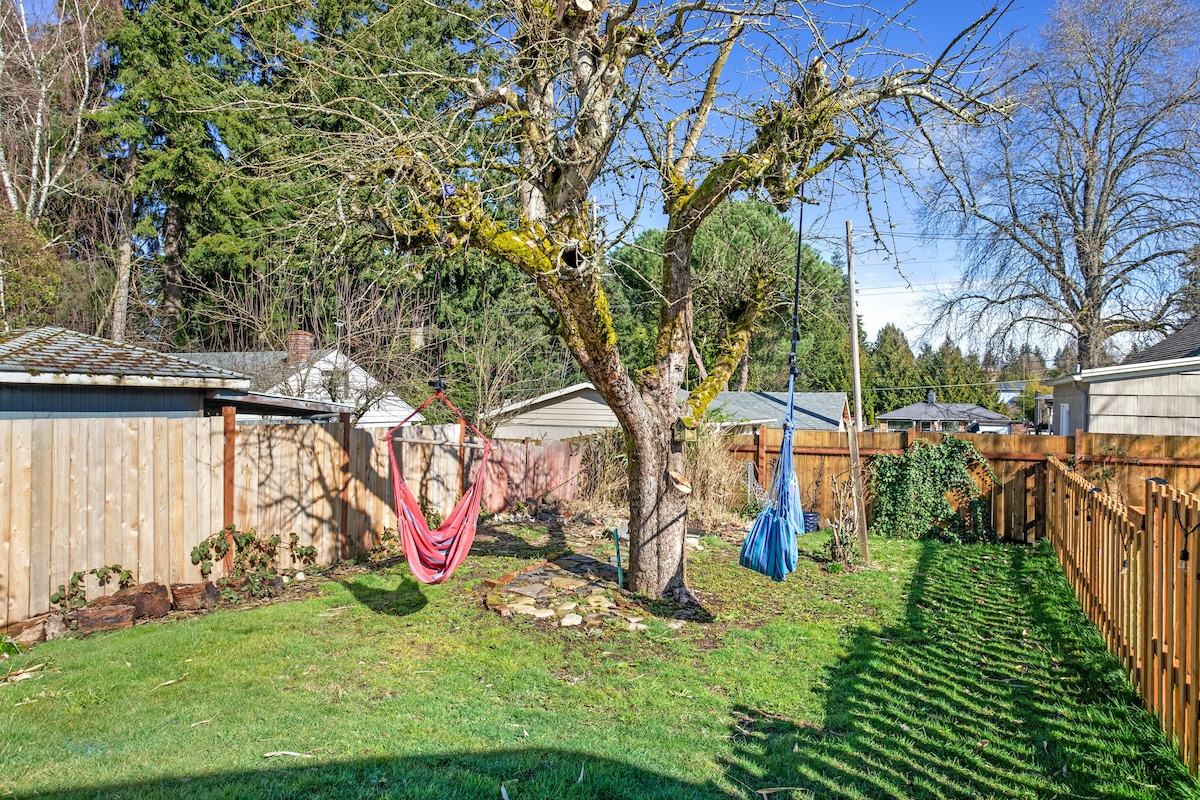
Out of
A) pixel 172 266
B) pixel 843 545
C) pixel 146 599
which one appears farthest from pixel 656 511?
pixel 172 266

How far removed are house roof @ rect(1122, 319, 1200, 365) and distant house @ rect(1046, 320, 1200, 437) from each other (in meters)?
0.04

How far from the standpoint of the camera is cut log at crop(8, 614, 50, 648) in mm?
4590

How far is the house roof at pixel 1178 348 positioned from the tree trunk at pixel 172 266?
63.1 feet

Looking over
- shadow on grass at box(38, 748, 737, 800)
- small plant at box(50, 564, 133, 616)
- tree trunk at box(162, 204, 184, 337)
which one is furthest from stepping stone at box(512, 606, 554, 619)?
tree trunk at box(162, 204, 184, 337)

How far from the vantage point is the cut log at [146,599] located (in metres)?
5.15

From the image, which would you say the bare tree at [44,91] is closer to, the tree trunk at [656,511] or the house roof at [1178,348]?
the tree trunk at [656,511]

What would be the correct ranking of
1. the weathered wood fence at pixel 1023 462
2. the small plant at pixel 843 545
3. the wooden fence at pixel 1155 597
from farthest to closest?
1. the weathered wood fence at pixel 1023 462
2. the small plant at pixel 843 545
3. the wooden fence at pixel 1155 597

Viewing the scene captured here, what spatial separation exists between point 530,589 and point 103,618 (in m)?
3.05

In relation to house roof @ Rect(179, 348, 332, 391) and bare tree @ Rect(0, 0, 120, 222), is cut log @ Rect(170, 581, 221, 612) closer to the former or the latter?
house roof @ Rect(179, 348, 332, 391)

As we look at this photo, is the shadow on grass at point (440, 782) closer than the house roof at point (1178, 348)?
Yes

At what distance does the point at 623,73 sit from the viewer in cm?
544

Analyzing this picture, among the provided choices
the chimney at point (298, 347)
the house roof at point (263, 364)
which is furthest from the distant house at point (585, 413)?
the house roof at point (263, 364)

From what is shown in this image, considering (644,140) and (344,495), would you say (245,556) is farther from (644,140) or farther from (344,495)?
(644,140)

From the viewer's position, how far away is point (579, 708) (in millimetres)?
3830
